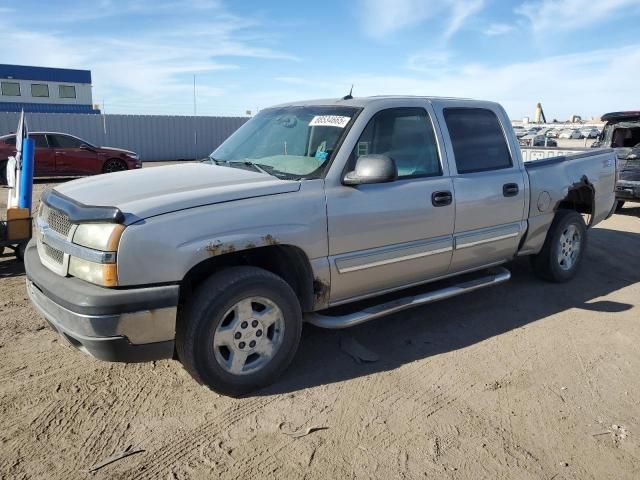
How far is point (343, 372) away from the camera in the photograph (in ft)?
12.4

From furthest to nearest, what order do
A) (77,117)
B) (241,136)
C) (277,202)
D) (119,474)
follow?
(77,117) → (241,136) → (277,202) → (119,474)

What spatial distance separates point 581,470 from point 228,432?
6.15 ft

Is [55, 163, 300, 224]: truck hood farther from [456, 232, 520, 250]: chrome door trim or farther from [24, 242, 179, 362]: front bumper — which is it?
[456, 232, 520, 250]: chrome door trim

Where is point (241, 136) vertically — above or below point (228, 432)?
above

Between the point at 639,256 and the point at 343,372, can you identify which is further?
the point at 639,256

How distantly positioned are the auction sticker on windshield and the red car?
13.4 metres

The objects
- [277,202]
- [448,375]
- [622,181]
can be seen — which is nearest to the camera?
[277,202]

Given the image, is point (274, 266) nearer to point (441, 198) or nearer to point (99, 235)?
point (99, 235)

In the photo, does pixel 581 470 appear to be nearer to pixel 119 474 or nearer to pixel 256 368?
pixel 256 368

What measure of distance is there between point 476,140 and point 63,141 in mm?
14247

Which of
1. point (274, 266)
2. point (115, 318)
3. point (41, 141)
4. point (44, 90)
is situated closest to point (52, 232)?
point (115, 318)

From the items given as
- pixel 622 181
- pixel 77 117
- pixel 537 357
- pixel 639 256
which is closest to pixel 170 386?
pixel 537 357

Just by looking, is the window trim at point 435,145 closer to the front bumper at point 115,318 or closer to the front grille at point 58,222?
the front bumper at point 115,318

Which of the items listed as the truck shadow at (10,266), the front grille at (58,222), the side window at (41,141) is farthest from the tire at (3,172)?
the front grille at (58,222)
